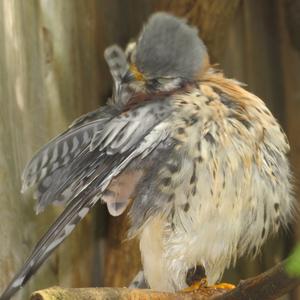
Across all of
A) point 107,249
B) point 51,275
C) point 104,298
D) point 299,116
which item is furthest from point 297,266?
point 299,116

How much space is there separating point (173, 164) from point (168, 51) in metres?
0.30

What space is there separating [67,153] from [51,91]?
0.26 m

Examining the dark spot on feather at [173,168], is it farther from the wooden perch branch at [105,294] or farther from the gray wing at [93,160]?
the wooden perch branch at [105,294]

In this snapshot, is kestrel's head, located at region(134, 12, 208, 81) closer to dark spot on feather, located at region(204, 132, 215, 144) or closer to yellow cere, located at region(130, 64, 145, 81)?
yellow cere, located at region(130, 64, 145, 81)

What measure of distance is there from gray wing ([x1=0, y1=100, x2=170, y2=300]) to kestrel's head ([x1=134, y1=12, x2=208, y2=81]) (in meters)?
0.11

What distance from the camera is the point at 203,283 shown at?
1721mm

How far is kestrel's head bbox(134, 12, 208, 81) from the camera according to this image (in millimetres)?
1807

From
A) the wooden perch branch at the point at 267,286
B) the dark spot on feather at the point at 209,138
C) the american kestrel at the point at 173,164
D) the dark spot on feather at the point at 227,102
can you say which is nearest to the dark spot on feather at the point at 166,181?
the american kestrel at the point at 173,164

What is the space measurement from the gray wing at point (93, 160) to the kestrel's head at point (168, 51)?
111 millimetres

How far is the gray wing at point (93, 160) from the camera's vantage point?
1.57 metres

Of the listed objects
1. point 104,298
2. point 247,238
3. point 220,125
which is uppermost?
point 220,125

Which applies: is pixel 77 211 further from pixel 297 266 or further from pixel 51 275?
pixel 297 266

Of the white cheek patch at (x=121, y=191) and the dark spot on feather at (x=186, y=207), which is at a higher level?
the white cheek patch at (x=121, y=191)

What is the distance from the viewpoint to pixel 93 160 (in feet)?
5.60
